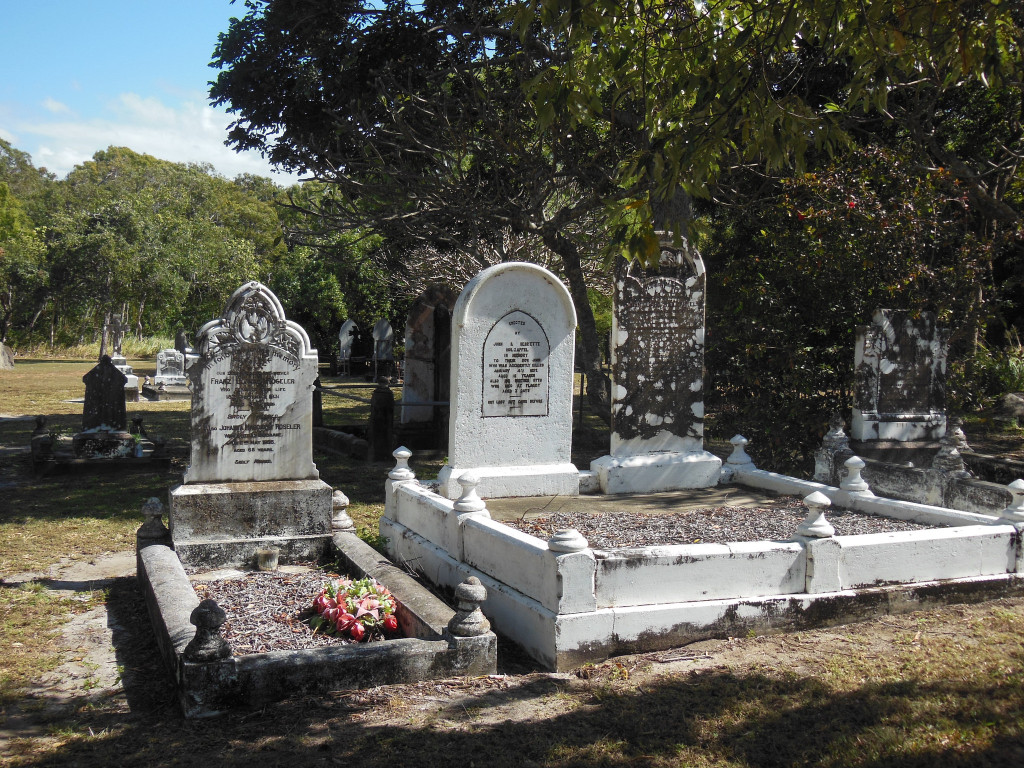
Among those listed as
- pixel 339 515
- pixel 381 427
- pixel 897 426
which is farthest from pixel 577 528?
pixel 381 427

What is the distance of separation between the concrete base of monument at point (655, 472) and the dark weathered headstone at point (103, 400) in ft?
25.2

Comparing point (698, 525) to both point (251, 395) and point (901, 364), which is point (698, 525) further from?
point (901, 364)

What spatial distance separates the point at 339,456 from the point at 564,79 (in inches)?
360

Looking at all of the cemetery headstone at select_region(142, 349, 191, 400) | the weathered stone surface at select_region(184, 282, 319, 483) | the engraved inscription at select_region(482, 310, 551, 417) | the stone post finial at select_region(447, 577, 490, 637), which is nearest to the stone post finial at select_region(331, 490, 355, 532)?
the weathered stone surface at select_region(184, 282, 319, 483)

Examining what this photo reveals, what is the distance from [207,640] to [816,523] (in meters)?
3.83

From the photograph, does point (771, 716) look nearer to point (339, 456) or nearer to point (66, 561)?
point (66, 561)

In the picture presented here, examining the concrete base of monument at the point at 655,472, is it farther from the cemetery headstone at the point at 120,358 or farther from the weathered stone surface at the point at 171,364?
the weathered stone surface at the point at 171,364

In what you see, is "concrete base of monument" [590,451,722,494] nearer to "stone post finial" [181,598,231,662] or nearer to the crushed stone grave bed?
the crushed stone grave bed

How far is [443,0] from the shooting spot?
38.2 feet

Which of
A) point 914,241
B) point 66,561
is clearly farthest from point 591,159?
point 66,561

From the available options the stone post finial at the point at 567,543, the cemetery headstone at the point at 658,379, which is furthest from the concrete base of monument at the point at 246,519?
the stone post finial at the point at 567,543

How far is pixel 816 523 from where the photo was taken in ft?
18.6

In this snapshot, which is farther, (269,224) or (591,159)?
(269,224)

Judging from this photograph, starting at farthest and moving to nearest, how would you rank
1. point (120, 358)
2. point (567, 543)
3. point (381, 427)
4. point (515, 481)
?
point (120, 358)
point (381, 427)
point (515, 481)
point (567, 543)
